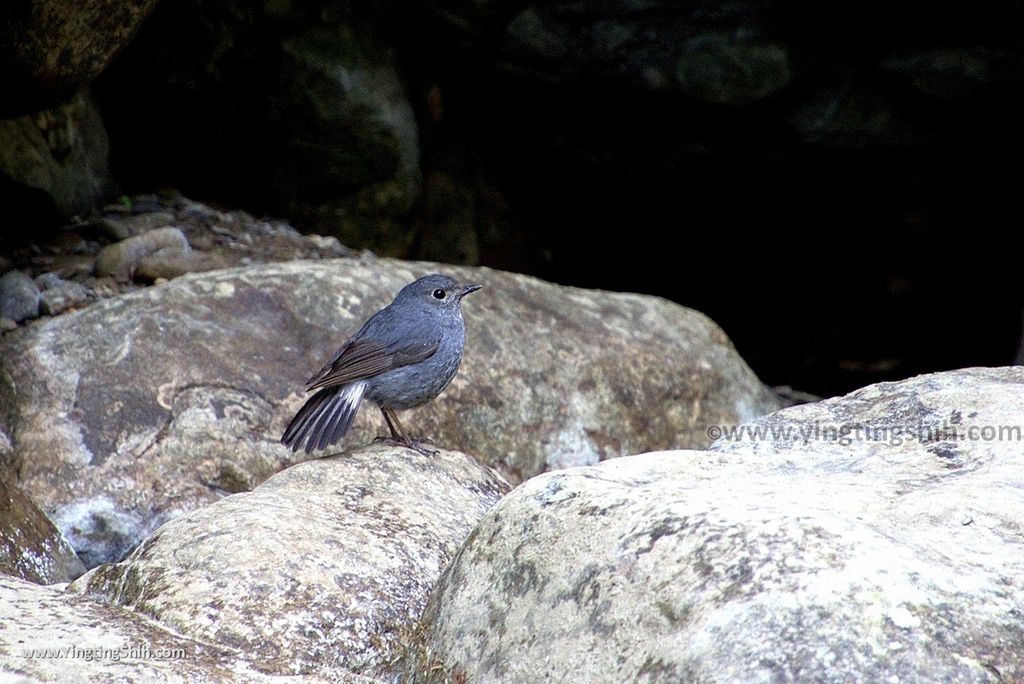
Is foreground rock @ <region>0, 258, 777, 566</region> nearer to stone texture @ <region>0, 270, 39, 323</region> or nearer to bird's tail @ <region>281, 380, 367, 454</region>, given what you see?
bird's tail @ <region>281, 380, 367, 454</region>

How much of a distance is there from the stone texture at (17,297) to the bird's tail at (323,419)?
2.23 meters

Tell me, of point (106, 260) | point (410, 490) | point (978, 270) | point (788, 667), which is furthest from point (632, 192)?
point (788, 667)

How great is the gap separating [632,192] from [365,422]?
5.34m

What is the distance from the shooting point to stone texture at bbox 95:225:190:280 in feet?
23.3

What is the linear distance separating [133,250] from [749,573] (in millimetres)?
5745

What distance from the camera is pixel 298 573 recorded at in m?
3.66

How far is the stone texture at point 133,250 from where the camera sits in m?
7.11

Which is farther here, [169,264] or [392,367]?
[169,264]

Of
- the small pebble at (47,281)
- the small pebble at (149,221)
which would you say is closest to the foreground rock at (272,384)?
the small pebble at (47,281)

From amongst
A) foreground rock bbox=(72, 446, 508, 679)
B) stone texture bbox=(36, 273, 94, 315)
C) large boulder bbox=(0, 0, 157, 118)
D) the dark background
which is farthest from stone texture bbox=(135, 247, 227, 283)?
foreground rock bbox=(72, 446, 508, 679)

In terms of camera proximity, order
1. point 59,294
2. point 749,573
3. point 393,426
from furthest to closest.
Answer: point 59,294 < point 393,426 < point 749,573

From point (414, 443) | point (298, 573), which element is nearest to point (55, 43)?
point (414, 443)

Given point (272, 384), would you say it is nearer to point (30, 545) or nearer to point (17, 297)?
point (30, 545)

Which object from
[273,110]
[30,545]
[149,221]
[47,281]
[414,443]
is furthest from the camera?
[273,110]
